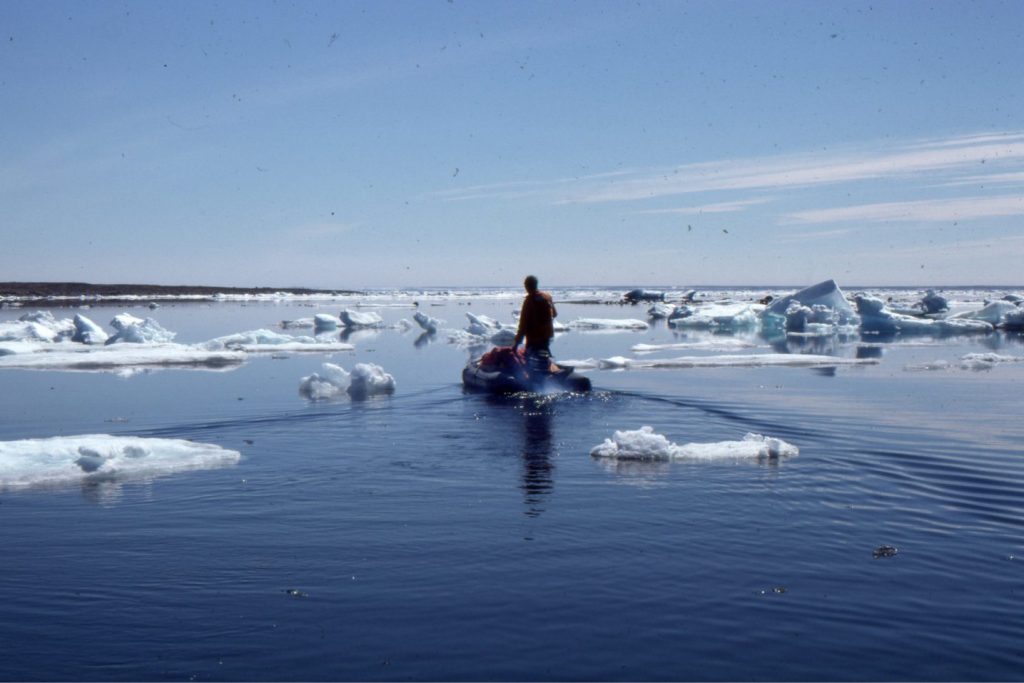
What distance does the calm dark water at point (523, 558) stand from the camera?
5.50m

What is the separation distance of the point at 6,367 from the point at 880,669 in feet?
80.6

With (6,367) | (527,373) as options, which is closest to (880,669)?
(527,373)

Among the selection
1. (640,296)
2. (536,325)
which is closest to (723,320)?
(536,325)

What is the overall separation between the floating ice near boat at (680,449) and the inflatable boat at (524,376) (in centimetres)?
670

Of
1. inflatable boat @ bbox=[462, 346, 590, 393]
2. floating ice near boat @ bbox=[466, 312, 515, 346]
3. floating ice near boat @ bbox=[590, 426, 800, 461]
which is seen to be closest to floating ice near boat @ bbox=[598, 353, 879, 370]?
inflatable boat @ bbox=[462, 346, 590, 393]

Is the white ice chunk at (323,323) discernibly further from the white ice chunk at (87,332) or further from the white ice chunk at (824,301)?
the white ice chunk at (824,301)

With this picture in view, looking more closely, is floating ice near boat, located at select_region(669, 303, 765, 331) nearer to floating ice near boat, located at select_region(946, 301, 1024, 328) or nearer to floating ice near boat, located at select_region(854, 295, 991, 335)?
floating ice near boat, located at select_region(854, 295, 991, 335)

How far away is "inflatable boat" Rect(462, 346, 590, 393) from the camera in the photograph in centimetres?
1859

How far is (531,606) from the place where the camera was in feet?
20.6

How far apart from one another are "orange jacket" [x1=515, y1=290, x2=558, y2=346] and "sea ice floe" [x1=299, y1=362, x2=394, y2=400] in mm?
2853

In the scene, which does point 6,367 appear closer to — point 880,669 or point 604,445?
point 604,445

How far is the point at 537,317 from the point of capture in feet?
61.6

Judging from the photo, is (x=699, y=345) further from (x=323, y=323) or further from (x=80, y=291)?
(x=80, y=291)

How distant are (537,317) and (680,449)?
7409mm
